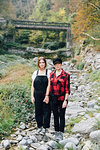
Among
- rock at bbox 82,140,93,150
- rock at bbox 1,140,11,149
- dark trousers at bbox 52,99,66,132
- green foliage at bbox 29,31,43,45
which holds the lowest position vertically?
rock at bbox 1,140,11,149

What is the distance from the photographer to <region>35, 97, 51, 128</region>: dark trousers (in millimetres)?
3610

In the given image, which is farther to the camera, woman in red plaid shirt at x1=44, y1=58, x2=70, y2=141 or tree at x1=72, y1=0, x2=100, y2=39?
tree at x1=72, y1=0, x2=100, y2=39

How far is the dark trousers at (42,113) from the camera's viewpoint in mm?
3610

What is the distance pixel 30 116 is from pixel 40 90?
161cm

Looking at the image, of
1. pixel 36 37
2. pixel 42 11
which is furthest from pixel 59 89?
pixel 42 11

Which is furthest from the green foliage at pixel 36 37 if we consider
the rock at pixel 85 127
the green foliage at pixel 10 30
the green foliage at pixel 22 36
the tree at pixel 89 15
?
the rock at pixel 85 127

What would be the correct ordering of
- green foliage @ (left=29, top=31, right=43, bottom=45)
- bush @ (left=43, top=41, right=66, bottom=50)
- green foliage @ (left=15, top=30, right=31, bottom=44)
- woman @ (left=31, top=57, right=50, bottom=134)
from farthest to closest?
green foliage @ (left=15, top=30, right=31, bottom=44) < green foliage @ (left=29, top=31, right=43, bottom=45) < bush @ (left=43, top=41, right=66, bottom=50) < woman @ (left=31, top=57, right=50, bottom=134)

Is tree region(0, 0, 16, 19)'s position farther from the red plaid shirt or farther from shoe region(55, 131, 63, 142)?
shoe region(55, 131, 63, 142)

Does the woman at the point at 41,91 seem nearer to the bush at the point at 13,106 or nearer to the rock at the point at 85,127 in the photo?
the rock at the point at 85,127

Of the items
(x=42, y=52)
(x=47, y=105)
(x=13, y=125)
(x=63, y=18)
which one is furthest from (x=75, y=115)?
(x=63, y=18)

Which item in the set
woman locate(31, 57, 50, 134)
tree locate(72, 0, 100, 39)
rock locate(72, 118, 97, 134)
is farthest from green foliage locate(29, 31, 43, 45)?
rock locate(72, 118, 97, 134)

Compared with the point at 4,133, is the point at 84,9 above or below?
above

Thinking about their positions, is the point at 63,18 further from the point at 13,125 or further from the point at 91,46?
the point at 13,125

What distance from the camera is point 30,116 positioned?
191 inches
